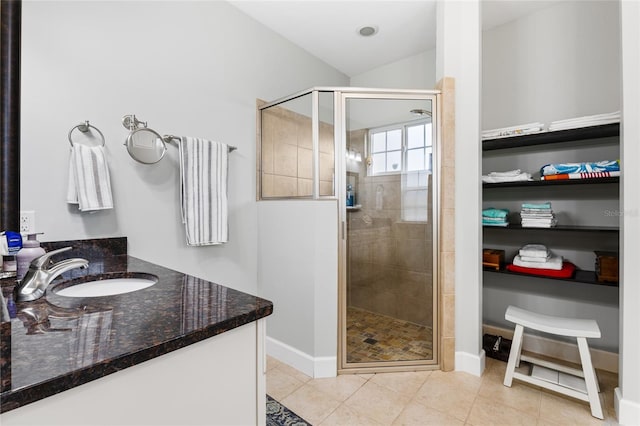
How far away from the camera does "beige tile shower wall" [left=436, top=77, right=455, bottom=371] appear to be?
6.75ft

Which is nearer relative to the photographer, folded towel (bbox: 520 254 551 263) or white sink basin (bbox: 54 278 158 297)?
white sink basin (bbox: 54 278 158 297)

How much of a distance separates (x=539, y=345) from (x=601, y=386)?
1.48 feet

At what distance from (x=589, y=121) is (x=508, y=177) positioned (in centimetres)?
54

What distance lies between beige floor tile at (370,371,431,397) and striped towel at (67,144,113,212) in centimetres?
186

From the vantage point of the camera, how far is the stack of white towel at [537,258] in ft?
6.89

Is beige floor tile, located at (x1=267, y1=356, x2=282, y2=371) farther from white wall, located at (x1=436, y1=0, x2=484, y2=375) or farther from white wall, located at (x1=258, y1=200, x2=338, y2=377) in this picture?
white wall, located at (x1=436, y1=0, x2=484, y2=375)

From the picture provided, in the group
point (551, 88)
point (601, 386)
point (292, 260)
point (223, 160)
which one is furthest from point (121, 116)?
point (601, 386)

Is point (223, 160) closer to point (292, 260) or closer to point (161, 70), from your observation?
point (161, 70)

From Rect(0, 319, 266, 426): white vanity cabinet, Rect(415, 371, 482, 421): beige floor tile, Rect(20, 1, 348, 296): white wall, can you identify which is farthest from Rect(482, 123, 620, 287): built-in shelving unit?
Rect(0, 319, 266, 426): white vanity cabinet

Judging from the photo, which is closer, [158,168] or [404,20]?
[158,168]

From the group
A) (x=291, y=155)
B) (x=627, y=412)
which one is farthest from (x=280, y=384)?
(x=627, y=412)

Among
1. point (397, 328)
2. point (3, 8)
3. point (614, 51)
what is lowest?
point (397, 328)

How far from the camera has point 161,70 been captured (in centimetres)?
188

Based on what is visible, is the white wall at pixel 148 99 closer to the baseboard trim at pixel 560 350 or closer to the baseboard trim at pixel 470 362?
the baseboard trim at pixel 470 362
